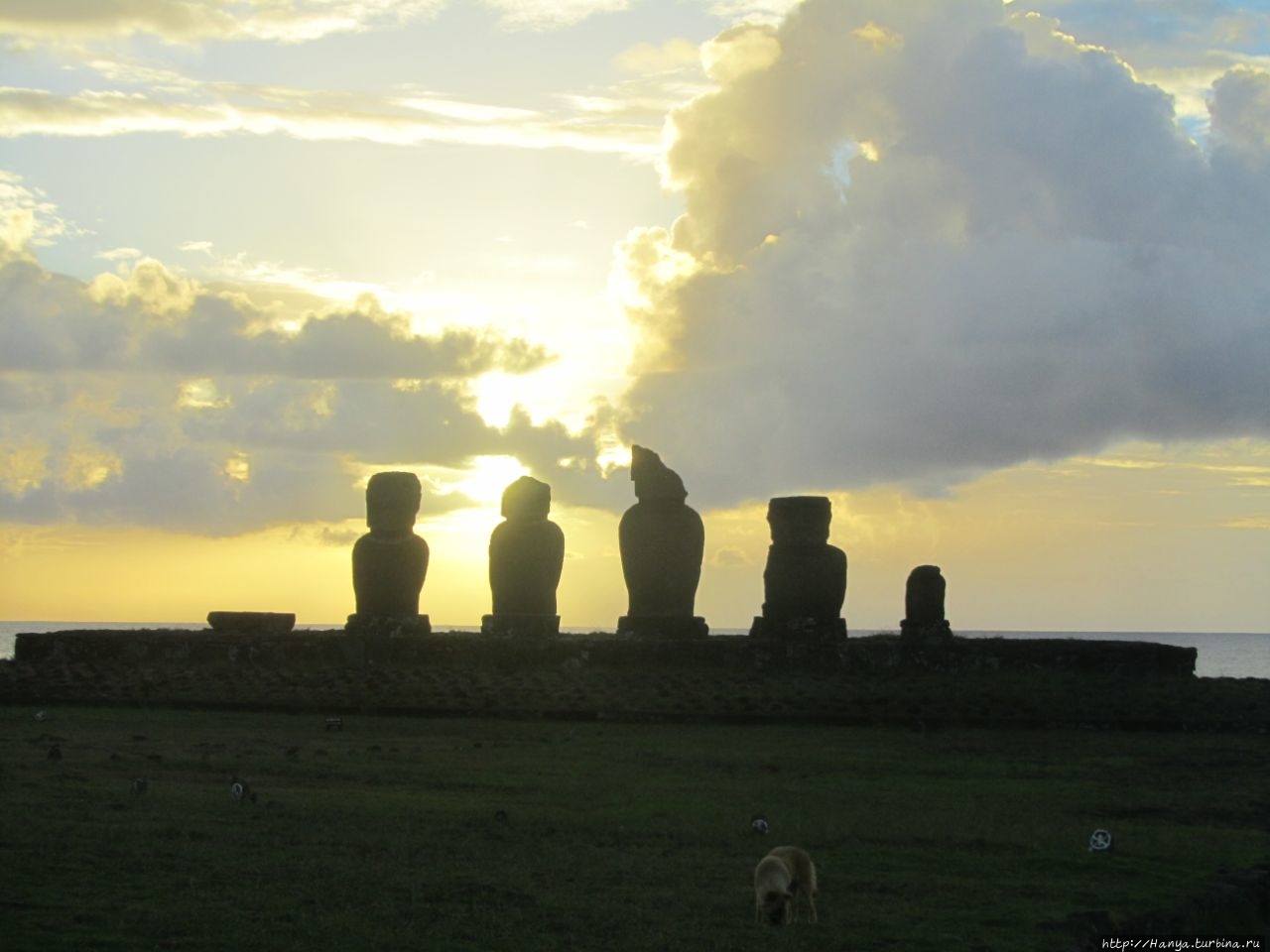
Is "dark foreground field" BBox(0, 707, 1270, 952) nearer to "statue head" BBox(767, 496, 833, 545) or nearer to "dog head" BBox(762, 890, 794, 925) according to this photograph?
"dog head" BBox(762, 890, 794, 925)

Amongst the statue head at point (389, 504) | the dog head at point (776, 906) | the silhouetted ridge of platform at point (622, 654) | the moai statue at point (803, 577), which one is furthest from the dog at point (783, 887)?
the statue head at point (389, 504)

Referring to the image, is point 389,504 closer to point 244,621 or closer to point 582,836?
point 244,621

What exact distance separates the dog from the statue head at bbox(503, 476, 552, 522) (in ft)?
79.1

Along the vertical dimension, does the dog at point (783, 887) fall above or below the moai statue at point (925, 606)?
below

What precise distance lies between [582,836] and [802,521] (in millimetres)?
20041

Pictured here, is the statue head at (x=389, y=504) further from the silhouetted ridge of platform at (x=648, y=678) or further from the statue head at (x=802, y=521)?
the statue head at (x=802, y=521)

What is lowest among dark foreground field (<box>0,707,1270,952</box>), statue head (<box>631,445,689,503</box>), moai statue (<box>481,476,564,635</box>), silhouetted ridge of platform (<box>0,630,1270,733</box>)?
dark foreground field (<box>0,707,1270,952</box>)

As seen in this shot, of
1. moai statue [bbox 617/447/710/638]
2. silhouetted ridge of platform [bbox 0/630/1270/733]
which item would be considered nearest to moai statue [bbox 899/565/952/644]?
silhouetted ridge of platform [bbox 0/630/1270/733]

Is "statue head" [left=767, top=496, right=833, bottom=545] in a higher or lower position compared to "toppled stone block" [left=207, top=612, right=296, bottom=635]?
higher

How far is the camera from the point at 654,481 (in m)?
34.6

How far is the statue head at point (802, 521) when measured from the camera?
33.6 meters

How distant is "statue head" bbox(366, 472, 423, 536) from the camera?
34.8m

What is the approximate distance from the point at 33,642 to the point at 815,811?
71.7 ft

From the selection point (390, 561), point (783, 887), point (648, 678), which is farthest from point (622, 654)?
point (783, 887)
